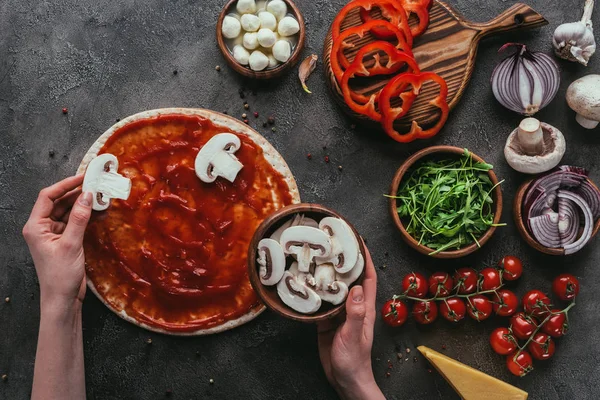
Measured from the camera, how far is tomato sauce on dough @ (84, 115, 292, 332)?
4.07m

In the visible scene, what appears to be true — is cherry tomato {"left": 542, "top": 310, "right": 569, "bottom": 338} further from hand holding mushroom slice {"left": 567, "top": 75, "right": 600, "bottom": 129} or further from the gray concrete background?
hand holding mushroom slice {"left": 567, "top": 75, "right": 600, "bottom": 129}

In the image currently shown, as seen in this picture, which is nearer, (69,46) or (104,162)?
(104,162)

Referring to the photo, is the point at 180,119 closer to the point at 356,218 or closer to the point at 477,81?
the point at 356,218

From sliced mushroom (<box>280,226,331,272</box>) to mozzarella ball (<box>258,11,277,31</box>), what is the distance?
155cm

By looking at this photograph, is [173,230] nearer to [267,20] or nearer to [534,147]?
[267,20]

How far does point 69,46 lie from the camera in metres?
4.38

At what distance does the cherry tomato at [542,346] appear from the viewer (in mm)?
4160

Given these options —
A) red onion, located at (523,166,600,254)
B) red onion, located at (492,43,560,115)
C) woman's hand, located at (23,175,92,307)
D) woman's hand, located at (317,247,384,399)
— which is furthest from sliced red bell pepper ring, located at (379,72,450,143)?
woman's hand, located at (23,175,92,307)

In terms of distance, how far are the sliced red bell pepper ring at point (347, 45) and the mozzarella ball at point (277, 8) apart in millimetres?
427

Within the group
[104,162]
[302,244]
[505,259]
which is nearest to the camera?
[302,244]

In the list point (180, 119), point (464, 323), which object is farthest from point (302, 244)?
point (464, 323)

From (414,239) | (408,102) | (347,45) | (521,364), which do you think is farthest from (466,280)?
(347,45)

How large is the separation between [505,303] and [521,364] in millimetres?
432

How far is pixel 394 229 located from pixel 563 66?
1734 millimetres
